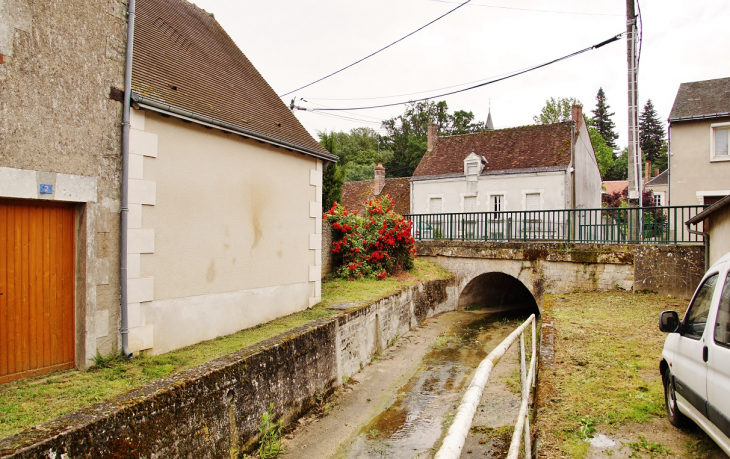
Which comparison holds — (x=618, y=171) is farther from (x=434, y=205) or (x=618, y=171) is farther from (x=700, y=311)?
(x=700, y=311)

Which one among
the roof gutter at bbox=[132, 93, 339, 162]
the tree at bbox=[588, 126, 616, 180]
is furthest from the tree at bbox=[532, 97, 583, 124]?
the roof gutter at bbox=[132, 93, 339, 162]

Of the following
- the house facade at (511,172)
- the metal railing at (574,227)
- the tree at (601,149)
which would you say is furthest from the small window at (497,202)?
the tree at (601,149)

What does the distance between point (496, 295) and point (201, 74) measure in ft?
43.5

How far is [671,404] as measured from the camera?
4.12m

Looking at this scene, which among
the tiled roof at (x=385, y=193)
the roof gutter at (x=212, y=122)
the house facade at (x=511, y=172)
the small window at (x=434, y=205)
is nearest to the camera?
the roof gutter at (x=212, y=122)

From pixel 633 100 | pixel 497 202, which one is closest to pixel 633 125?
pixel 633 100

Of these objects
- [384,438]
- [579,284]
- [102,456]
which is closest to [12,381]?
[102,456]

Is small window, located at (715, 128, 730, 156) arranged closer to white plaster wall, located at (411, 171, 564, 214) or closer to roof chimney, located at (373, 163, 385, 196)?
white plaster wall, located at (411, 171, 564, 214)

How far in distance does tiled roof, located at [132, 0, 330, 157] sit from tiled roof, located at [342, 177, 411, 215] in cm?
1778

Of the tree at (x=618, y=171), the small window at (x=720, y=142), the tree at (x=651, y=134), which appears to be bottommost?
the small window at (x=720, y=142)

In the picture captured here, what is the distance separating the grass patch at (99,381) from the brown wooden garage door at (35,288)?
8.9 inches

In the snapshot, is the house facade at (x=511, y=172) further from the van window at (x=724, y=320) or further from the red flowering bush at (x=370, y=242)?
the van window at (x=724, y=320)

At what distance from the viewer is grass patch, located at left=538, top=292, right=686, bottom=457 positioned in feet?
13.3

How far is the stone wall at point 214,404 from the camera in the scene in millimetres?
3305
